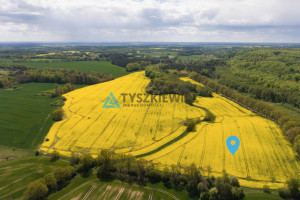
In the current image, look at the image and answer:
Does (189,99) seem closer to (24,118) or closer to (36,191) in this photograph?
(36,191)

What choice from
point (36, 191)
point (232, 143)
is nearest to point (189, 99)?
point (232, 143)

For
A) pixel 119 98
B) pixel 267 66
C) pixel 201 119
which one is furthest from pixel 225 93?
pixel 267 66

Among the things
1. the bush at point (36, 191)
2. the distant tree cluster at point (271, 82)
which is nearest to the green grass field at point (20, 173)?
the bush at point (36, 191)

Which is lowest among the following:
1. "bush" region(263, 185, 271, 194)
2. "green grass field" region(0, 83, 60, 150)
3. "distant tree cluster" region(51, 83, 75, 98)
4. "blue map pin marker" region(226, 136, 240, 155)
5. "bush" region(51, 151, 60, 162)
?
"bush" region(263, 185, 271, 194)

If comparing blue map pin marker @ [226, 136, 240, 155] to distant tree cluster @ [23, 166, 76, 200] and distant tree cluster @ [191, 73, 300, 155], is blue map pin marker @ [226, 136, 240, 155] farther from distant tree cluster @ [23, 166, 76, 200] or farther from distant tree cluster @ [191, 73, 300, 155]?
distant tree cluster @ [23, 166, 76, 200]

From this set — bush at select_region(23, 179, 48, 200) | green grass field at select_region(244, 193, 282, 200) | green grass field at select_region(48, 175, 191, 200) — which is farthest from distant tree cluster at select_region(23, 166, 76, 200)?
green grass field at select_region(244, 193, 282, 200)

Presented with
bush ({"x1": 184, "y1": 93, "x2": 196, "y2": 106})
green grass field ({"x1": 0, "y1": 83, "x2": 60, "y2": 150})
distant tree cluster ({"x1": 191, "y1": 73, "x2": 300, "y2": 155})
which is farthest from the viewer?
bush ({"x1": 184, "y1": 93, "x2": 196, "y2": 106})

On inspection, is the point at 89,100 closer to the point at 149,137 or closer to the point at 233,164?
the point at 149,137
